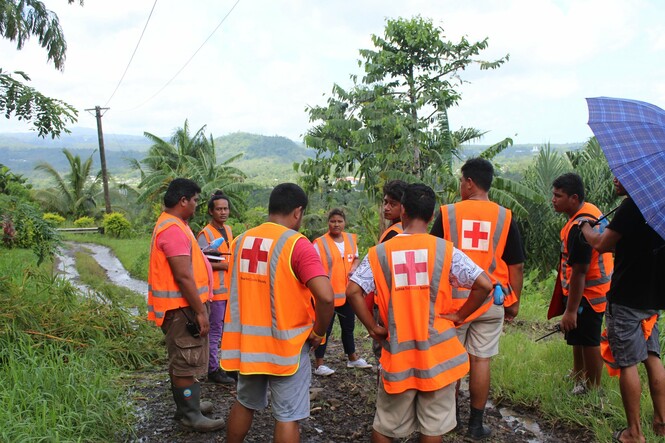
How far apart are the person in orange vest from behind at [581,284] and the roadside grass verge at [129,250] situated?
625 centimetres

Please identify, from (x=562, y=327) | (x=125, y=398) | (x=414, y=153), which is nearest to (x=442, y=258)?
(x=562, y=327)

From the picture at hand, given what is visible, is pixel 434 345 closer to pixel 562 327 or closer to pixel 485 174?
pixel 485 174

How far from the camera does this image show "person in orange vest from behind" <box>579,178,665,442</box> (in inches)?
133

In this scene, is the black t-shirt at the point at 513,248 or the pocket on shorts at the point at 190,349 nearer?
the black t-shirt at the point at 513,248

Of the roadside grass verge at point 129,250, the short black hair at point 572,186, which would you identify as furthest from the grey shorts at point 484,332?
the roadside grass verge at point 129,250

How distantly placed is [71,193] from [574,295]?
129 feet

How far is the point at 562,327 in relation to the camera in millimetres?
4242

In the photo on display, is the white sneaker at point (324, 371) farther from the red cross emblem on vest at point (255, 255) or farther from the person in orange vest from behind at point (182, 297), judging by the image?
the red cross emblem on vest at point (255, 255)

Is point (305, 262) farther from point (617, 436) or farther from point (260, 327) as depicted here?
point (617, 436)

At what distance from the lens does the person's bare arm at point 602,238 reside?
11.1 feet

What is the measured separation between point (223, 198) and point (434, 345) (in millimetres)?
2851

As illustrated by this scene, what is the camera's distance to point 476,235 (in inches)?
147

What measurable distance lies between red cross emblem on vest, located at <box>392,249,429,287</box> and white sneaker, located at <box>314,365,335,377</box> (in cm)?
258

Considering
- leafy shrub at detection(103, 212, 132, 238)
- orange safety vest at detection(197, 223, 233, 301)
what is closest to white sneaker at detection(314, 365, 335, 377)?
orange safety vest at detection(197, 223, 233, 301)
